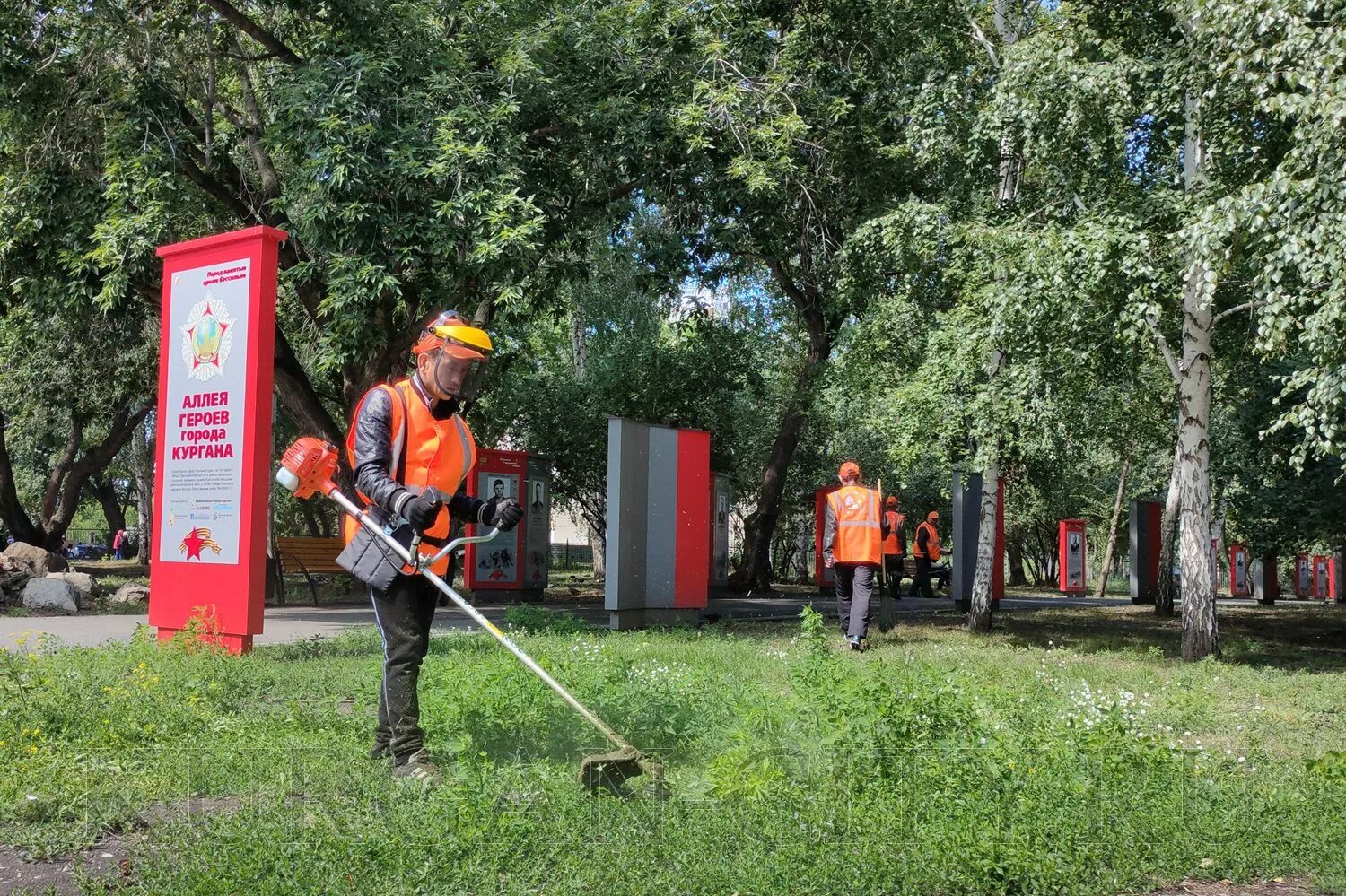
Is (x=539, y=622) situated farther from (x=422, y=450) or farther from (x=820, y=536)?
(x=820, y=536)

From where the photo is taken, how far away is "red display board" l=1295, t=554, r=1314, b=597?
→ 3738 centimetres

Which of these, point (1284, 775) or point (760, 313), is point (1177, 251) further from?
point (760, 313)

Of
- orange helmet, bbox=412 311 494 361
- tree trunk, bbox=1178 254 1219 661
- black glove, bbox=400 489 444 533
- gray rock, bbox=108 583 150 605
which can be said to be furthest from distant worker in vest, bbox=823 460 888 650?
gray rock, bbox=108 583 150 605

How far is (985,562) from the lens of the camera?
1633 cm

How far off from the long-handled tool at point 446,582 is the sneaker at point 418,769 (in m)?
0.58

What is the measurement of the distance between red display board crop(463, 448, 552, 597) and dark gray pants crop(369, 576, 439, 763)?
51.3 ft

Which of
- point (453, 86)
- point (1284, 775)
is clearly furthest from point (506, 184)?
point (1284, 775)

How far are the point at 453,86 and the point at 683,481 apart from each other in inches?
230

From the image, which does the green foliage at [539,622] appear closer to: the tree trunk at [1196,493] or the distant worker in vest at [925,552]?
the tree trunk at [1196,493]

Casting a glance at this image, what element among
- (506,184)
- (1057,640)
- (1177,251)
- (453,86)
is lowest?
(1057,640)

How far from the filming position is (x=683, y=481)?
1684 centimetres

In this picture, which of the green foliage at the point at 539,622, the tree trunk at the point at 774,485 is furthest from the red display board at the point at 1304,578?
the green foliage at the point at 539,622

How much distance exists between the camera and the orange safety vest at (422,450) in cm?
563

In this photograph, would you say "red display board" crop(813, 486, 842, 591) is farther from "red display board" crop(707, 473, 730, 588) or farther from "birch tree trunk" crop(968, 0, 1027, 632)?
"birch tree trunk" crop(968, 0, 1027, 632)
